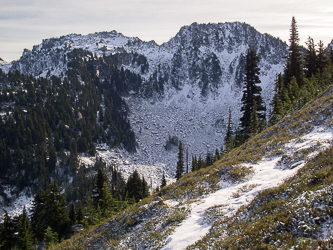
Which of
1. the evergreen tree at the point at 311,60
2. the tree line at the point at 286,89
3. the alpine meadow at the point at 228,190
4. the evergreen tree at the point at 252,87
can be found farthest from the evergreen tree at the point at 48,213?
the evergreen tree at the point at 311,60

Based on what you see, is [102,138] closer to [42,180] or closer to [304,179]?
[42,180]

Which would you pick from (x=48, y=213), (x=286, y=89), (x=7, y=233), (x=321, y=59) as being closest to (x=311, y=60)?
(x=321, y=59)

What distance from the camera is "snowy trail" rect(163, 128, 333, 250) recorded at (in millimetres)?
10047

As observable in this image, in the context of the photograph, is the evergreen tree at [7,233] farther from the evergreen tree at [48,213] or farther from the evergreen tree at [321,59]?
the evergreen tree at [321,59]

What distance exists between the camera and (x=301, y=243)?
540cm

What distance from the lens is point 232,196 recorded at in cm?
1222

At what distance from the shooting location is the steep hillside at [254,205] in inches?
247

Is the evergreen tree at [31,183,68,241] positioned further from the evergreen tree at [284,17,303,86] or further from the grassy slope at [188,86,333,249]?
the evergreen tree at [284,17,303,86]

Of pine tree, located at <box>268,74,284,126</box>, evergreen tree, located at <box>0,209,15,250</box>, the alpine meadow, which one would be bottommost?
evergreen tree, located at <box>0,209,15,250</box>

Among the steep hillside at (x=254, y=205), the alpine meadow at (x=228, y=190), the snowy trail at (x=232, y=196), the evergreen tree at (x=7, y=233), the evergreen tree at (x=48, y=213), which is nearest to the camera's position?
the steep hillside at (x=254, y=205)

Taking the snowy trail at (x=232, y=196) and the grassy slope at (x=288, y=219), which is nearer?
the grassy slope at (x=288, y=219)

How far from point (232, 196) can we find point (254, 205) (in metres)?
3.35

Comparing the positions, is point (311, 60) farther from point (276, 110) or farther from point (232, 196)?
point (232, 196)

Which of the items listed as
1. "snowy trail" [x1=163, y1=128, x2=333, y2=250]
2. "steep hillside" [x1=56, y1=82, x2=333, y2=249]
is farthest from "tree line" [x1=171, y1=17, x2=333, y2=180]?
"snowy trail" [x1=163, y1=128, x2=333, y2=250]
